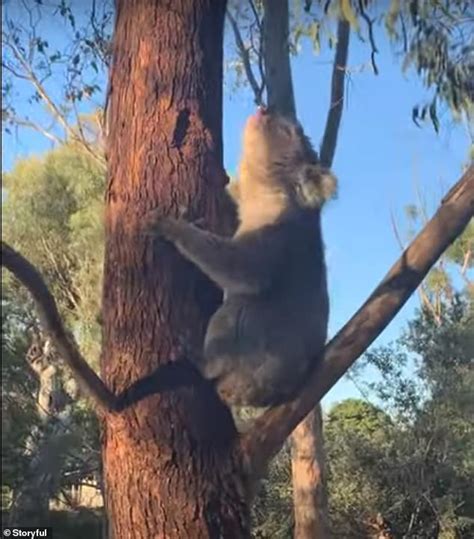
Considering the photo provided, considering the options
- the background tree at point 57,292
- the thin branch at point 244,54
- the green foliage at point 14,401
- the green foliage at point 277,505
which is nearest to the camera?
the thin branch at point 244,54

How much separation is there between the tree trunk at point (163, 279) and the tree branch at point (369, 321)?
0.09 metres

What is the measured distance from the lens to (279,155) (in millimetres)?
2896

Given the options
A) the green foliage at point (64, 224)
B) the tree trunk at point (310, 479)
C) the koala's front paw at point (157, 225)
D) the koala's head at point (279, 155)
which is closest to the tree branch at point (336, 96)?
the koala's head at point (279, 155)

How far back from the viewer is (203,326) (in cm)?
207

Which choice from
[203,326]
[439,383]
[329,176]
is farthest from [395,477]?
[203,326]

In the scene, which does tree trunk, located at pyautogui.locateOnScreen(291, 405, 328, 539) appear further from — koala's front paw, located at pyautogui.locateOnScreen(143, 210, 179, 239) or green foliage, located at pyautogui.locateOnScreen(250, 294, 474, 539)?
koala's front paw, located at pyautogui.locateOnScreen(143, 210, 179, 239)

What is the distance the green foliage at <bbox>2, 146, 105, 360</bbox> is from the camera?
351 inches

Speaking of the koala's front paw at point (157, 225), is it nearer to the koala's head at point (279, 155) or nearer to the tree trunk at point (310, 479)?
the koala's head at point (279, 155)

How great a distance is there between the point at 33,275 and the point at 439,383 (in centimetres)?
807

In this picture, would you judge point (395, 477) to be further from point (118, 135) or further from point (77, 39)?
point (118, 135)

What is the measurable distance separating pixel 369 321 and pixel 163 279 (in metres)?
0.46

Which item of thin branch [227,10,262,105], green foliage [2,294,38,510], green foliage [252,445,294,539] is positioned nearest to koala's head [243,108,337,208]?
thin branch [227,10,262,105]

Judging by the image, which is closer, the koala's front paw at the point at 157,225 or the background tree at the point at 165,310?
the background tree at the point at 165,310

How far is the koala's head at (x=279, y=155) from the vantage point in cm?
284
